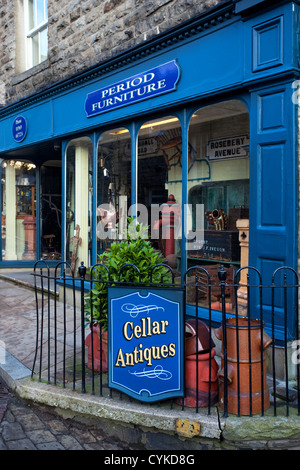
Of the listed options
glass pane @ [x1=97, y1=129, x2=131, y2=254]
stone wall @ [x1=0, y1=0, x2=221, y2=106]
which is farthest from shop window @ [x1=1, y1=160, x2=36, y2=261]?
glass pane @ [x1=97, y1=129, x2=131, y2=254]

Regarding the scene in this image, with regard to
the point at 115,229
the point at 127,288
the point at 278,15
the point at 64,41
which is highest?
the point at 64,41

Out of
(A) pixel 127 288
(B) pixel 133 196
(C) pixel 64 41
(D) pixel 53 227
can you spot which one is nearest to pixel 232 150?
(B) pixel 133 196

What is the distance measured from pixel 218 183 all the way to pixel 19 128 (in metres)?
5.20

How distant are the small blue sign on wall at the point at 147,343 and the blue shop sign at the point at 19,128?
6.65m

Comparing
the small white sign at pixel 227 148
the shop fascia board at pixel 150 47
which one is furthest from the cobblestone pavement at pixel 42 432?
the shop fascia board at pixel 150 47

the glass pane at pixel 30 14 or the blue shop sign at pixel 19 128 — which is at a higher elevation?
the glass pane at pixel 30 14

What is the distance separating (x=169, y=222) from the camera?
6398 mm

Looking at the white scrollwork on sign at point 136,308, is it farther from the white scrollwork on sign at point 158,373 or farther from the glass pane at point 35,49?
the glass pane at point 35,49

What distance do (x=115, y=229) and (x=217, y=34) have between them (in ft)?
11.4

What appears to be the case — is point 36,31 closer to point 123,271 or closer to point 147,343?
point 123,271

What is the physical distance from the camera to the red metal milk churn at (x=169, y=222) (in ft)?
20.1

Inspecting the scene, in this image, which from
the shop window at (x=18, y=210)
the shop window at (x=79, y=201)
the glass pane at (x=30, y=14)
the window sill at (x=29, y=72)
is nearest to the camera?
the shop window at (x=79, y=201)

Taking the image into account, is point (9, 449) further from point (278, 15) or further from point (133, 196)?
point (278, 15)
